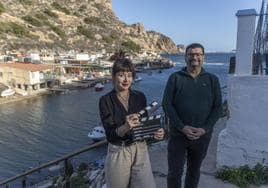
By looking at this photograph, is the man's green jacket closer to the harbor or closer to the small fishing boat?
the harbor

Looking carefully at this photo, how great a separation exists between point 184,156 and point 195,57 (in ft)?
3.09

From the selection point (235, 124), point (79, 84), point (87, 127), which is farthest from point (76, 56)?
point (235, 124)

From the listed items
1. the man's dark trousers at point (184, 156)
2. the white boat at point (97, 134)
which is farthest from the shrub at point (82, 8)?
the man's dark trousers at point (184, 156)

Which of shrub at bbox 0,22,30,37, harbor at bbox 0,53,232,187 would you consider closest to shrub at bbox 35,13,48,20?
shrub at bbox 0,22,30,37

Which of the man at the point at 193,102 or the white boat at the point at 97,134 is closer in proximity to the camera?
the man at the point at 193,102

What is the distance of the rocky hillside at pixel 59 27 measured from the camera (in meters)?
72.9

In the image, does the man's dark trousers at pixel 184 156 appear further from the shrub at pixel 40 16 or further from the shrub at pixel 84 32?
the shrub at pixel 84 32

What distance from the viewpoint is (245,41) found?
470 cm

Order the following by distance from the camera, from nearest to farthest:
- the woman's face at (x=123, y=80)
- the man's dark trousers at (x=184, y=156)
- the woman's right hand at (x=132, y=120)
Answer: the woman's right hand at (x=132, y=120) < the woman's face at (x=123, y=80) < the man's dark trousers at (x=184, y=156)

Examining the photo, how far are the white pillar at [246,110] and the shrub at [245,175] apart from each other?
0.38 feet

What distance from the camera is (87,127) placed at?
29.5 m

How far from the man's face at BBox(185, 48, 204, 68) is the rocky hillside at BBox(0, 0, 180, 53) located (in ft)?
224

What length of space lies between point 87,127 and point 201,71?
26.7 meters

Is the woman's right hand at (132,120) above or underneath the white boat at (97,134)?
above
